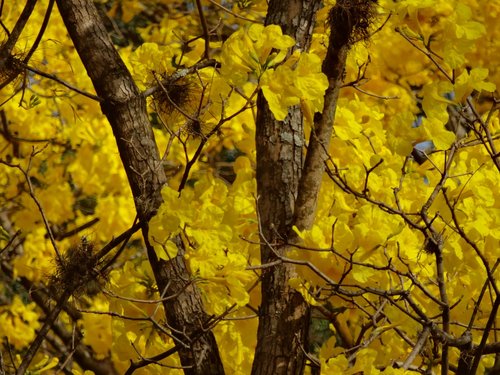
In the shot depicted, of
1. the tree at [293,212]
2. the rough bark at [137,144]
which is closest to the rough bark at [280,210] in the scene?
the tree at [293,212]

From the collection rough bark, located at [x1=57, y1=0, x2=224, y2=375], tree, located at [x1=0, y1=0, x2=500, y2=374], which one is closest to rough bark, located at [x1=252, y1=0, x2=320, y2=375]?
tree, located at [x1=0, y1=0, x2=500, y2=374]

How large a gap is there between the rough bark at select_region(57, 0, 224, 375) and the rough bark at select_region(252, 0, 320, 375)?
0.15 meters

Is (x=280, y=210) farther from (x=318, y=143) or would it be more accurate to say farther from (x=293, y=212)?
(x=318, y=143)

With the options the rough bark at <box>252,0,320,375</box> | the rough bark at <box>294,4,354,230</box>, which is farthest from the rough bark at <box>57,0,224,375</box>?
the rough bark at <box>294,4,354,230</box>

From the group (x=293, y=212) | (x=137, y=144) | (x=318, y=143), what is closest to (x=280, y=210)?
(x=293, y=212)

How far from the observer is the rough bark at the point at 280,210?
2201mm

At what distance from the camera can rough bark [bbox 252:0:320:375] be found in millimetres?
2201

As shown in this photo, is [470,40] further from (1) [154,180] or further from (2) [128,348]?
(2) [128,348]

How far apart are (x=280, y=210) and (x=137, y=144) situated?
1.24 ft

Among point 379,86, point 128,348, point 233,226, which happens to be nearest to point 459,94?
point 233,226

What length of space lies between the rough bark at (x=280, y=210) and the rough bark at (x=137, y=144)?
154 millimetres

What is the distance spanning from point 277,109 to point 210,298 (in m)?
0.53

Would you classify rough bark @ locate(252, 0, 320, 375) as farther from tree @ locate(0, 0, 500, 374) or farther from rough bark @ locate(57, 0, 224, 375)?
rough bark @ locate(57, 0, 224, 375)

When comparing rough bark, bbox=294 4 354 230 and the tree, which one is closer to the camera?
the tree
